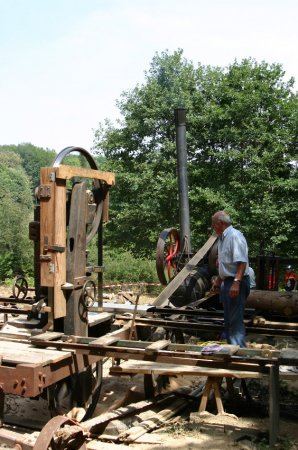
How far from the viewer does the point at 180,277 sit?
8297 mm

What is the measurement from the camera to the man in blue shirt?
16.4 feet

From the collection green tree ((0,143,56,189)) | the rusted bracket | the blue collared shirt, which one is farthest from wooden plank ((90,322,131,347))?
green tree ((0,143,56,189))

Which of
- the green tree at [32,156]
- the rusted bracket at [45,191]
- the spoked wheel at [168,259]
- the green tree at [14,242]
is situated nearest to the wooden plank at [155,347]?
the rusted bracket at [45,191]

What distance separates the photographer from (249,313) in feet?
22.6

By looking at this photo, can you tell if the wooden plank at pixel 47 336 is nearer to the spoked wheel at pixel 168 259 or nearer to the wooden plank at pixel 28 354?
the wooden plank at pixel 28 354

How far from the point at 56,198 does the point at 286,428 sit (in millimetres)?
2905

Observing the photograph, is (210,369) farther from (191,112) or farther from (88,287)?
(191,112)

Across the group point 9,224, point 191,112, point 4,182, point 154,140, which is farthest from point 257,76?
point 4,182

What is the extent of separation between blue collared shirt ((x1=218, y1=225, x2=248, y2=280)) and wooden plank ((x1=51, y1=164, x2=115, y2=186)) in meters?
1.35

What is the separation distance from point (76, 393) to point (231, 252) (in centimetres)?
198

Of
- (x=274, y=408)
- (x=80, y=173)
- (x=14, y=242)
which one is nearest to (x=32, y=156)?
(x=14, y=242)

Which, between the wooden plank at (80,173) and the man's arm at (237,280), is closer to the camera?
the wooden plank at (80,173)

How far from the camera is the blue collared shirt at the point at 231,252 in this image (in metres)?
5.02

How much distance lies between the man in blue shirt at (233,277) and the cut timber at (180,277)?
259 centimetres
